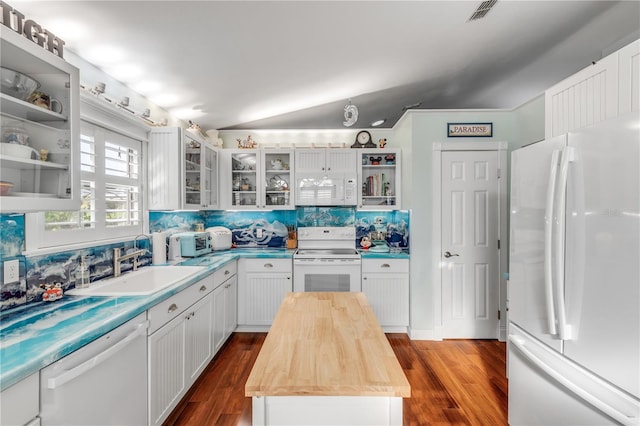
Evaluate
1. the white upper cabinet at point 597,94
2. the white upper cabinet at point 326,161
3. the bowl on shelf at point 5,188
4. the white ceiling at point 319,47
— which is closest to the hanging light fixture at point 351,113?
the white ceiling at point 319,47

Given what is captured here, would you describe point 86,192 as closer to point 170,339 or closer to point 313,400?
point 170,339

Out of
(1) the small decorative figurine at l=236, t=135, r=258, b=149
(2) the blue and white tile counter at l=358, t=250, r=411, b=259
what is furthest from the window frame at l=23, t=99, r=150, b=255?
(2) the blue and white tile counter at l=358, t=250, r=411, b=259

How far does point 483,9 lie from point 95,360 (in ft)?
10.4

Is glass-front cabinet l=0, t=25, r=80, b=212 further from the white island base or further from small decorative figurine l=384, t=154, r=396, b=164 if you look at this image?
small decorative figurine l=384, t=154, r=396, b=164

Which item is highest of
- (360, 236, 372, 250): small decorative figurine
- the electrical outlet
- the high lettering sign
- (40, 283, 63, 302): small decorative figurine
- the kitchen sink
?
the high lettering sign

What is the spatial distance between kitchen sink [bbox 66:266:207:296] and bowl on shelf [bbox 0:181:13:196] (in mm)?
775

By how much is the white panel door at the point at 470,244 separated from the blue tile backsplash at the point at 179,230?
63cm

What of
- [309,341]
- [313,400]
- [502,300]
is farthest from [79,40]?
[502,300]

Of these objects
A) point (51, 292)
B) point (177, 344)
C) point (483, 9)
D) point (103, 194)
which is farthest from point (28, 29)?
point (483, 9)

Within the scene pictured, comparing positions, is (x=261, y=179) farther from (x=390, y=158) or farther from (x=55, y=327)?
(x=55, y=327)

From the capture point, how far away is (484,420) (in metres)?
1.98

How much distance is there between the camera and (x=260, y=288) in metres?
3.35

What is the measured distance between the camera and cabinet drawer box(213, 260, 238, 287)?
8.87 feet

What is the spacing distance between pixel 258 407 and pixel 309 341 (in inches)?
13.5
